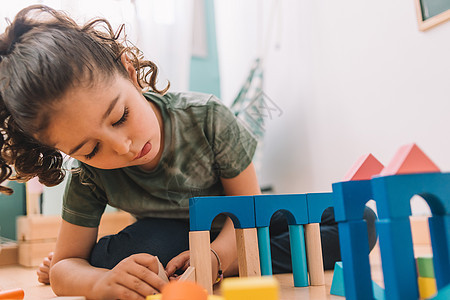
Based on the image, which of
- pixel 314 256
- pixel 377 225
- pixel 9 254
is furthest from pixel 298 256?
pixel 9 254

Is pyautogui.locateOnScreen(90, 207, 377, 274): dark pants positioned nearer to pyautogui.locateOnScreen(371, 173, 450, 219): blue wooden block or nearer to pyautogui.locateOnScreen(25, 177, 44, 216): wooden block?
pyautogui.locateOnScreen(371, 173, 450, 219): blue wooden block

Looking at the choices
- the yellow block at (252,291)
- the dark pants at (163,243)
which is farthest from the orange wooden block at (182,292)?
the dark pants at (163,243)

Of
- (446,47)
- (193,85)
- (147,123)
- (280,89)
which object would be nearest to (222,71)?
(193,85)

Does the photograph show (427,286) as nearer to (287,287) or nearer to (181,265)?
(287,287)

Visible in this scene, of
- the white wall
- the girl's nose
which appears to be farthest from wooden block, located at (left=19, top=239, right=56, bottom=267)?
the girl's nose

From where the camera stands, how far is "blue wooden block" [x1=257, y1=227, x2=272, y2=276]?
61 centimetres

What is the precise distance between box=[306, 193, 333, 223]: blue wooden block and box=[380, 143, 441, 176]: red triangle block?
0.87 feet

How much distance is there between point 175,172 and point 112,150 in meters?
0.21

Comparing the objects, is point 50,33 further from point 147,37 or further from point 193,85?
point 193,85

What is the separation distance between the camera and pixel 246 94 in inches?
66.6

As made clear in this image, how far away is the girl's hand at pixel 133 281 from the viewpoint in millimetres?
568

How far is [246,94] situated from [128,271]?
120 cm

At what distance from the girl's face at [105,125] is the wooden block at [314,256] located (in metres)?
0.30

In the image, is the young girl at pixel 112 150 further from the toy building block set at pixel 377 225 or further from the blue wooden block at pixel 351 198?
the blue wooden block at pixel 351 198
